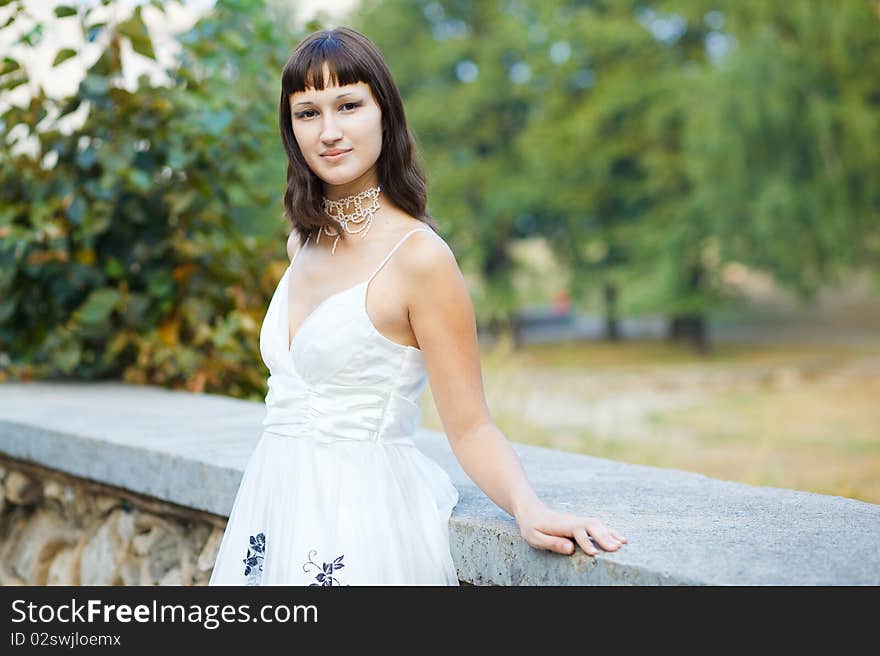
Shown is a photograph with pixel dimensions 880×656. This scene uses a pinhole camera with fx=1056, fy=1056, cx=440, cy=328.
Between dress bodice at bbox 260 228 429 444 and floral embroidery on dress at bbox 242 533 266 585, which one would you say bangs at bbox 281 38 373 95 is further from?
floral embroidery on dress at bbox 242 533 266 585

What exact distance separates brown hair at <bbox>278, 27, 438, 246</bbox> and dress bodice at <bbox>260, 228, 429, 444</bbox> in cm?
15

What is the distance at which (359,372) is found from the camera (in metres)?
2.14

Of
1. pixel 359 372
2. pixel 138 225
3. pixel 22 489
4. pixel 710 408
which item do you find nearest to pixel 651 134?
pixel 710 408

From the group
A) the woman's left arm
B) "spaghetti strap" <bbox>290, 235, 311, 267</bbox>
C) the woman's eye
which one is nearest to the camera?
the woman's left arm

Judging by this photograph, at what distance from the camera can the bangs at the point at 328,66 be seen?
2141mm

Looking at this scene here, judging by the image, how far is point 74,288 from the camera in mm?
4555

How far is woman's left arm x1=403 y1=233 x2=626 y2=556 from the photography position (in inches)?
81.4

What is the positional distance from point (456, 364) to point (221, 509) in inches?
37.0

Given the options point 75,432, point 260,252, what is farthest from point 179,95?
point 75,432

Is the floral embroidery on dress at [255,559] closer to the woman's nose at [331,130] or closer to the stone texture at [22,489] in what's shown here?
the woman's nose at [331,130]

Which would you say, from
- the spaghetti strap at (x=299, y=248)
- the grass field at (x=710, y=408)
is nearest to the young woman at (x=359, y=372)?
the spaghetti strap at (x=299, y=248)

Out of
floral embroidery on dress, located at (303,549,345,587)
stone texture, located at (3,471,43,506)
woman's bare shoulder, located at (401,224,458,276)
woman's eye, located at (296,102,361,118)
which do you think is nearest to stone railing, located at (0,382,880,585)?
stone texture, located at (3,471,43,506)

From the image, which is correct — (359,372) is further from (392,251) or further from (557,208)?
(557,208)

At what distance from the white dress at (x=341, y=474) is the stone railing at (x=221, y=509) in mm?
104
